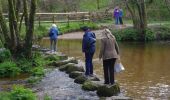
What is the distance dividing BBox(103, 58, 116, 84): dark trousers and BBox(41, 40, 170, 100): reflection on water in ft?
3.31

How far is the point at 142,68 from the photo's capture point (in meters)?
23.4

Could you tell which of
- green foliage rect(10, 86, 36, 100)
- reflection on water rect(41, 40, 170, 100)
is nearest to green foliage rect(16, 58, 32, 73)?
reflection on water rect(41, 40, 170, 100)

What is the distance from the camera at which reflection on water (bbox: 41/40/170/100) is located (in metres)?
17.5

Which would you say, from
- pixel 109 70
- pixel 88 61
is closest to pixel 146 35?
pixel 88 61

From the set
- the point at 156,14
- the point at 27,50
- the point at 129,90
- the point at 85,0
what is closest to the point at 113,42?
the point at 129,90

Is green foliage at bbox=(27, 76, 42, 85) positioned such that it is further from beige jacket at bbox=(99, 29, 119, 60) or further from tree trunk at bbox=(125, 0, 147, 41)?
tree trunk at bbox=(125, 0, 147, 41)

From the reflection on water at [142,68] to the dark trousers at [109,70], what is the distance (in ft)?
3.31

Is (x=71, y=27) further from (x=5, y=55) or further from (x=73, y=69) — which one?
(x=73, y=69)

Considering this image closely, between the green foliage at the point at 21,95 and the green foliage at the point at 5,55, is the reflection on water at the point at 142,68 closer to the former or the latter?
the green foliage at the point at 5,55

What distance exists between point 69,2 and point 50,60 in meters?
33.4

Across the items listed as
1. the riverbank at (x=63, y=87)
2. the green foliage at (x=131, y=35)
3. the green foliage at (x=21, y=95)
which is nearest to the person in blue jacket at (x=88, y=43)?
the riverbank at (x=63, y=87)

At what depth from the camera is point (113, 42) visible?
16.1 m

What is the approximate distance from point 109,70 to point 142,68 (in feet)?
24.2

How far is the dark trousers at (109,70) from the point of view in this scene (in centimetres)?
1616
